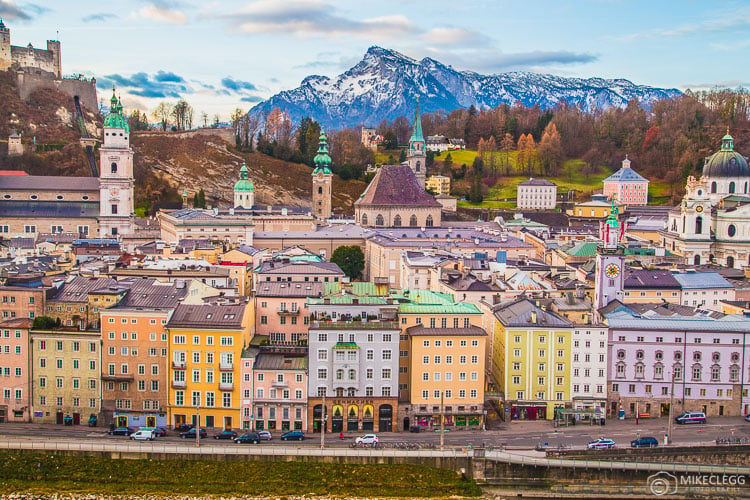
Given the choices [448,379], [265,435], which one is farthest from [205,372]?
[448,379]

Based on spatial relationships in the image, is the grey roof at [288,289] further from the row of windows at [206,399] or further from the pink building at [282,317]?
the row of windows at [206,399]

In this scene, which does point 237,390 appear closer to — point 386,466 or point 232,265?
point 386,466

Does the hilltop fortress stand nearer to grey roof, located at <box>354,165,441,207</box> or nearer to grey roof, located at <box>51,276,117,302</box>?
grey roof, located at <box>354,165,441,207</box>

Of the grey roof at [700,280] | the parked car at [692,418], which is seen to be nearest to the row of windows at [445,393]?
the parked car at [692,418]

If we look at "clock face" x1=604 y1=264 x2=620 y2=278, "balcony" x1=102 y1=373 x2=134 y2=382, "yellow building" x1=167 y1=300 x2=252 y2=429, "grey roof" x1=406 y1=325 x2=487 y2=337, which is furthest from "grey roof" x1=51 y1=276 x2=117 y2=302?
"clock face" x1=604 y1=264 x2=620 y2=278

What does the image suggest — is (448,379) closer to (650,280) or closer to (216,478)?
(216,478)
